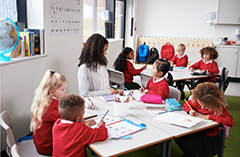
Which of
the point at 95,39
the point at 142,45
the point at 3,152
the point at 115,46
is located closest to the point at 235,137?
the point at 95,39

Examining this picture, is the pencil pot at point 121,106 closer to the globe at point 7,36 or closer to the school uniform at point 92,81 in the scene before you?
the school uniform at point 92,81

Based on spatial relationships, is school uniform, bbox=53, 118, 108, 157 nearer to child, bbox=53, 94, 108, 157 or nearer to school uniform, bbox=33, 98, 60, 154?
child, bbox=53, 94, 108, 157

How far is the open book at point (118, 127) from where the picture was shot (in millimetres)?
1488

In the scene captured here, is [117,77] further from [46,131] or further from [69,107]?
[69,107]

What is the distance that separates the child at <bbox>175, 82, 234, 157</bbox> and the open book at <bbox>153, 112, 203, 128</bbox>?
0.37ft

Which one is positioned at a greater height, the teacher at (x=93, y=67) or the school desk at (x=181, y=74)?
the teacher at (x=93, y=67)

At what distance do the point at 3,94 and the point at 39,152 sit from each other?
0.69m

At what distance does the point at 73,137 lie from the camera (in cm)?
138

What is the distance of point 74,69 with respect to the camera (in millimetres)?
3381

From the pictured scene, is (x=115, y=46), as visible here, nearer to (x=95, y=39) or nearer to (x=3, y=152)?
(x=95, y=39)

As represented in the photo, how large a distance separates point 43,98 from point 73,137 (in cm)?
47

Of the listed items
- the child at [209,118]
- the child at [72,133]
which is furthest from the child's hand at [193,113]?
the child at [72,133]

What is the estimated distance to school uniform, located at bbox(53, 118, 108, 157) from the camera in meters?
1.38

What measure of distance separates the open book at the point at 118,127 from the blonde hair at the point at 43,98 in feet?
1.27
